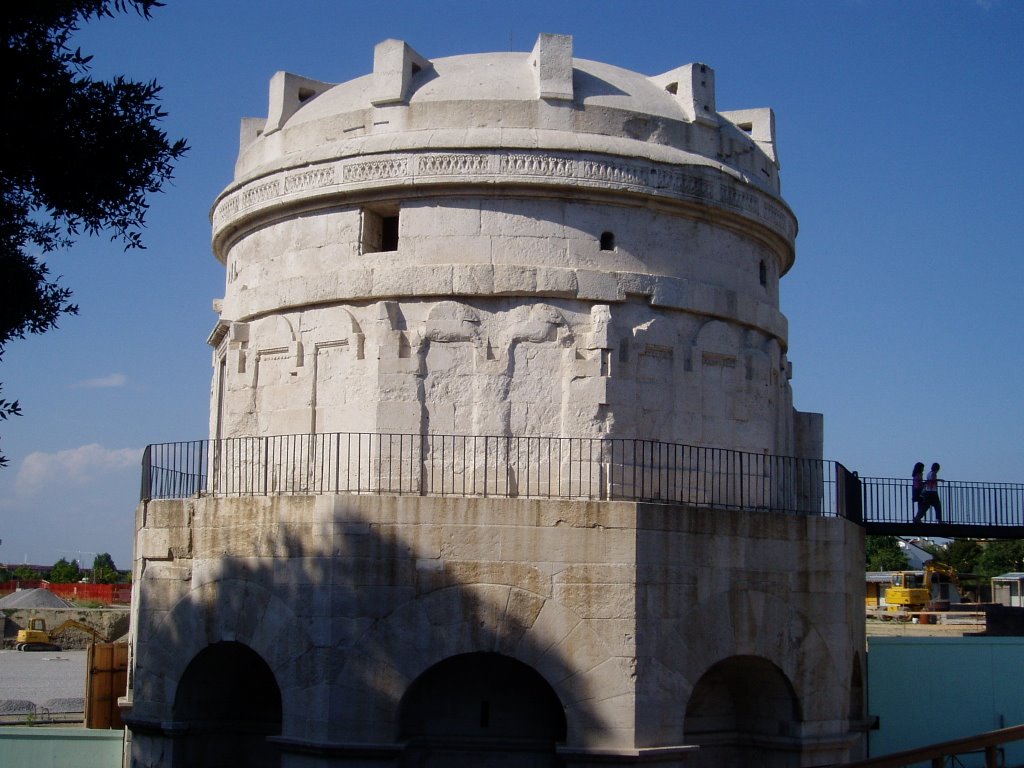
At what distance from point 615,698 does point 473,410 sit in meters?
3.94

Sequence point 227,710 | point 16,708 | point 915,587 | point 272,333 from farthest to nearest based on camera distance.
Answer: point 915,587 < point 16,708 < point 272,333 < point 227,710

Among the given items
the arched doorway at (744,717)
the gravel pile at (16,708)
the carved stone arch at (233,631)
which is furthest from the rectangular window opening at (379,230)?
the gravel pile at (16,708)

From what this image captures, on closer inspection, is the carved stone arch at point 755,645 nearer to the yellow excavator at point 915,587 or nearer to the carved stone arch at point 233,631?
the carved stone arch at point 233,631

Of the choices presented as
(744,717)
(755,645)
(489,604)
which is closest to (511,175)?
(489,604)

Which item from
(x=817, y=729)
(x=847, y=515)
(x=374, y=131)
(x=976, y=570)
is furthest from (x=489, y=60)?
(x=976, y=570)

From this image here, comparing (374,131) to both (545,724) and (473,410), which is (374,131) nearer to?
(473,410)

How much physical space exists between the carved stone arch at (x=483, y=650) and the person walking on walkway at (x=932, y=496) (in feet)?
28.7

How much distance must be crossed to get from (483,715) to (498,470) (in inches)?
118

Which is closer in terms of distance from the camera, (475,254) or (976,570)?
(475,254)

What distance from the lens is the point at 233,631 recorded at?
14734 millimetres

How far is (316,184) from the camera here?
53.5ft

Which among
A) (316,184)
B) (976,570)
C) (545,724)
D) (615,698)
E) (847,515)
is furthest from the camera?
(976,570)

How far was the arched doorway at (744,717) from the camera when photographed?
15289 mm

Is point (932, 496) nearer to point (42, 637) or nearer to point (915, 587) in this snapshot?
point (915, 587)
